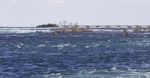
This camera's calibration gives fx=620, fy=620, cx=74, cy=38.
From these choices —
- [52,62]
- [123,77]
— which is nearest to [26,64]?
[52,62]

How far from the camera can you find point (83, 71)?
48.3 metres

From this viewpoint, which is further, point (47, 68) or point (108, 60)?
point (108, 60)

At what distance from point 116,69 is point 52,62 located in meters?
11.1

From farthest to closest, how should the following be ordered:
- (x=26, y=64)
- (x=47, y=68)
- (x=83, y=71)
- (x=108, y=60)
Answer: (x=108, y=60), (x=26, y=64), (x=47, y=68), (x=83, y=71)

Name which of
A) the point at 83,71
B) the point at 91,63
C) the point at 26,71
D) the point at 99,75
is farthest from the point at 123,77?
the point at 91,63

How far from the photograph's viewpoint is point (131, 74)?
1777 inches

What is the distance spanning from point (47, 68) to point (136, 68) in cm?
750

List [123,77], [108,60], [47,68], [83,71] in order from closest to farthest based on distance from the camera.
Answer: [123,77], [83,71], [47,68], [108,60]

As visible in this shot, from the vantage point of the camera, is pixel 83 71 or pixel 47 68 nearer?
pixel 83 71

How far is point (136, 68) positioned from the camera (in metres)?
50.8

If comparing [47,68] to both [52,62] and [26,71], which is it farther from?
[52,62]

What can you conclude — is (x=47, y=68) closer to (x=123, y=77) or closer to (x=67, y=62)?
(x=67, y=62)

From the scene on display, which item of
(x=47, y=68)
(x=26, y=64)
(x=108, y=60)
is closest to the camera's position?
(x=47, y=68)

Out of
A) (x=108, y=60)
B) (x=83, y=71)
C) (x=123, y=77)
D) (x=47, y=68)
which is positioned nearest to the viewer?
(x=123, y=77)
